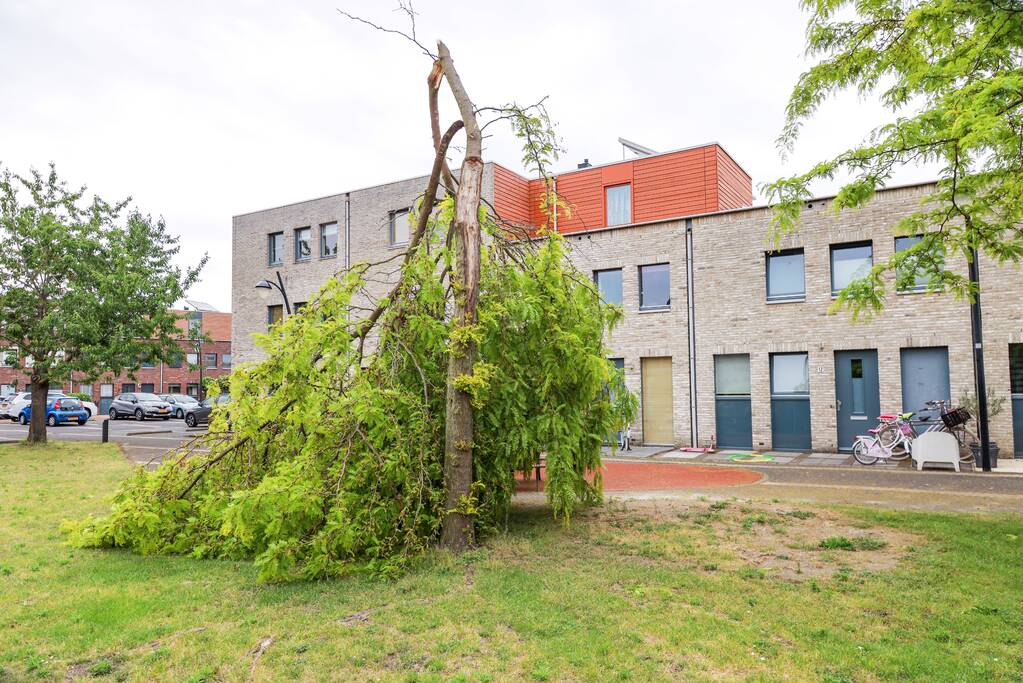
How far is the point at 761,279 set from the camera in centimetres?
1819

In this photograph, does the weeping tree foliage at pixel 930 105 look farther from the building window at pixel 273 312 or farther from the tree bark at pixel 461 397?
the building window at pixel 273 312

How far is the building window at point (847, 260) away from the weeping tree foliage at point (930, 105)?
916cm

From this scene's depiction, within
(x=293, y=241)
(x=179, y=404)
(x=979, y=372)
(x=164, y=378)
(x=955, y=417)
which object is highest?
(x=293, y=241)

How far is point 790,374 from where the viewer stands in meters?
18.0

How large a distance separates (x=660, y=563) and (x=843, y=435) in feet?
42.0

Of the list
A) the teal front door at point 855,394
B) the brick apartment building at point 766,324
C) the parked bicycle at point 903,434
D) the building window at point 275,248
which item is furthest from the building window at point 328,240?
the parked bicycle at point 903,434

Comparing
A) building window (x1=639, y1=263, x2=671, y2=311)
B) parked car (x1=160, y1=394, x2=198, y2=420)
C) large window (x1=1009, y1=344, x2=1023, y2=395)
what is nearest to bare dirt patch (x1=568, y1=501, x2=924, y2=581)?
large window (x1=1009, y1=344, x2=1023, y2=395)

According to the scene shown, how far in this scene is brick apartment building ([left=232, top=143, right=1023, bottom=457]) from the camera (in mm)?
15852

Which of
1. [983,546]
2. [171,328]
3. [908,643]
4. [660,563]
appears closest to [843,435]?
[983,546]

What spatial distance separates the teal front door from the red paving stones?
416cm

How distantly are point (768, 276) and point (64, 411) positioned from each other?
3393 centimetres

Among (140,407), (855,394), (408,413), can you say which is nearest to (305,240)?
(140,407)

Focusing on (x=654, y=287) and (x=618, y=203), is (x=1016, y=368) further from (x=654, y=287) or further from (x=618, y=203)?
(x=618, y=203)

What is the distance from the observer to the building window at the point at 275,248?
28531 mm
